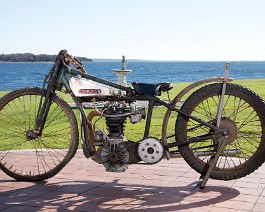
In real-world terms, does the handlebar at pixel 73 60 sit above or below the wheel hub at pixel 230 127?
above

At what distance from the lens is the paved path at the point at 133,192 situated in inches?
174

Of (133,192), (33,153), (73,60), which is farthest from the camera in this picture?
(33,153)

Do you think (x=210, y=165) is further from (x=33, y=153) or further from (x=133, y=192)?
(x=33, y=153)

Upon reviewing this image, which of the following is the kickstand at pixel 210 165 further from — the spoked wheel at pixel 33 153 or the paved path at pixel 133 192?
the spoked wheel at pixel 33 153

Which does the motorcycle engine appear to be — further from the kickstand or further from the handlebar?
the kickstand

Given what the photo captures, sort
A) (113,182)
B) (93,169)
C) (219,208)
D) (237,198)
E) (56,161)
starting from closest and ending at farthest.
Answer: (219,208) → (237,198) → (113,182) → (93,169) → (56,161)

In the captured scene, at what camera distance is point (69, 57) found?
5.25 meters

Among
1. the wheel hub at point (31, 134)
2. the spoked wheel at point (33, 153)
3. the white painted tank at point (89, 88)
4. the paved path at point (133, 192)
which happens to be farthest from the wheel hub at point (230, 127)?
the wheel hub at point (31, 134)

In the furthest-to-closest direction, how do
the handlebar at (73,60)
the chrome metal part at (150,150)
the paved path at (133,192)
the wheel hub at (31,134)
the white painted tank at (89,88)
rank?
the wheel hub at (31,134) < the handlebar at (73,60) < the white painted tank at (89,88) < the chrome metal part at (150,150) < the paved path at (133,192)

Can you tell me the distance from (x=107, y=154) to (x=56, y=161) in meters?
1.58

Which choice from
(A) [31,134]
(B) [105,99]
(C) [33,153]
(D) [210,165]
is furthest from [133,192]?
(C) [33,153]

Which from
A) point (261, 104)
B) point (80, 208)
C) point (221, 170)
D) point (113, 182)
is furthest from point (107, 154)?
point (261, 104)

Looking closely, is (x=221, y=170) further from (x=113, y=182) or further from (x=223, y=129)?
(x=113, y=182)

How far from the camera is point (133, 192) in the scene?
494cm
